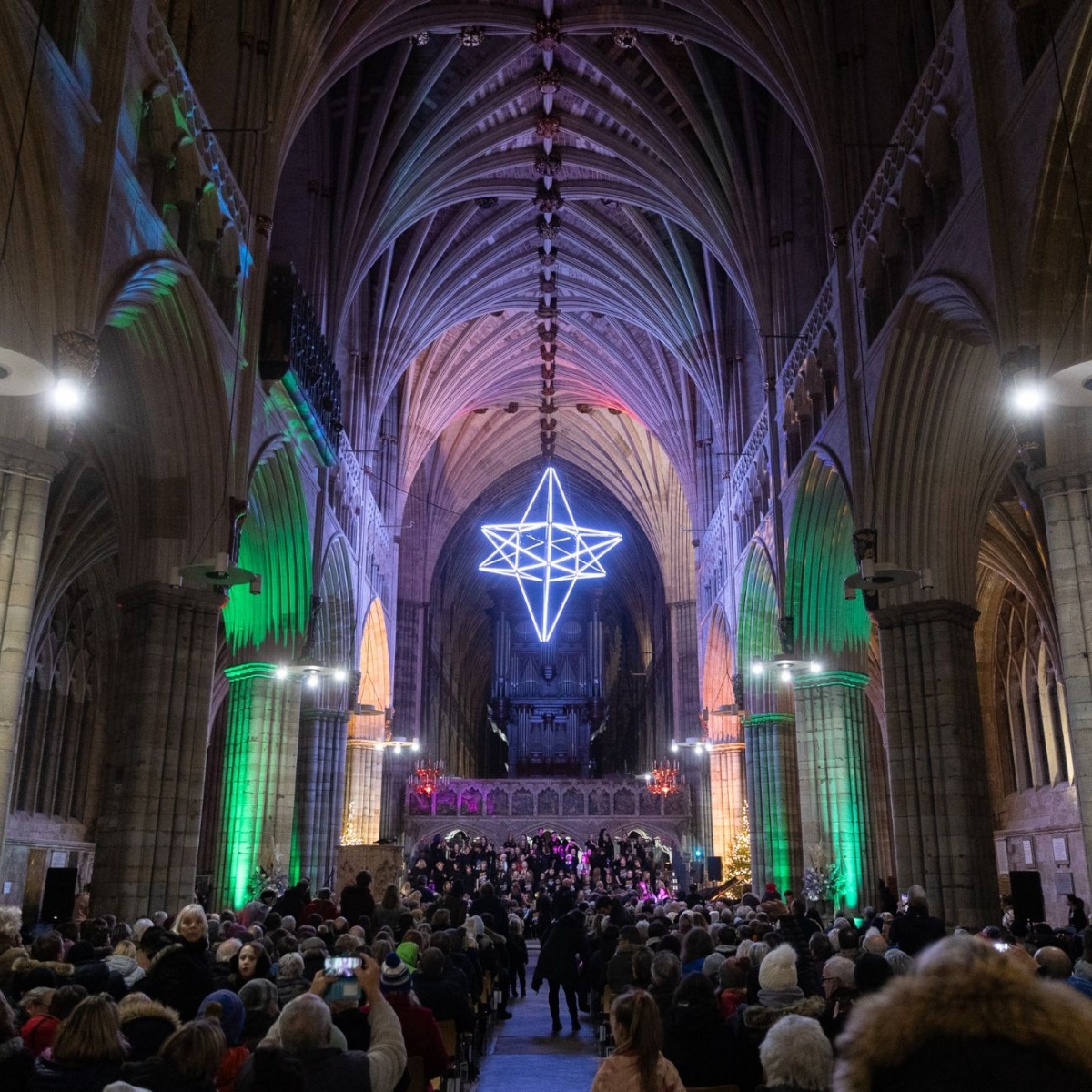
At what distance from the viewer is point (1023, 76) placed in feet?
34.0

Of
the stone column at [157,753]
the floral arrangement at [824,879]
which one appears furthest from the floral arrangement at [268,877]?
the floral arrangement at [824,879]

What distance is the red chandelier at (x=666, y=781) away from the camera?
35625mm

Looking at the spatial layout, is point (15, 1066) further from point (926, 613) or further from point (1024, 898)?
point (1024, 898)

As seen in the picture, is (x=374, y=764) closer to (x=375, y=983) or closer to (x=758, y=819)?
(x=758, y=819)

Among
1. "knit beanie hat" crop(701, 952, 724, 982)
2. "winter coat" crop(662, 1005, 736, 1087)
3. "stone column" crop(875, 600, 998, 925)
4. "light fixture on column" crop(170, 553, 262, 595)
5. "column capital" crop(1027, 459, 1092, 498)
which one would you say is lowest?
"winter coat" crop(662, 1005, 736, 1087)

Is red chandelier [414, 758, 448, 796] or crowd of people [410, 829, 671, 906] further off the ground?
red chandelier [414, 758, 448, 796]

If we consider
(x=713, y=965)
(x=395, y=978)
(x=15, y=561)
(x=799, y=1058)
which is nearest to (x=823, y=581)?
(x=713, y=965)

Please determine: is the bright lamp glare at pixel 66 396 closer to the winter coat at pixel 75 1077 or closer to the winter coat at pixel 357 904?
the winter coat at pixel 75 1077

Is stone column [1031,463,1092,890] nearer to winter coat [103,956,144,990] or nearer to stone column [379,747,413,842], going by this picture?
winter coat [103,956,144,990]

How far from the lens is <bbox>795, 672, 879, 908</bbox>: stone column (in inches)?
727

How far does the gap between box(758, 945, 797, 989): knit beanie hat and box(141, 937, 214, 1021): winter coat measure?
318 centimetres

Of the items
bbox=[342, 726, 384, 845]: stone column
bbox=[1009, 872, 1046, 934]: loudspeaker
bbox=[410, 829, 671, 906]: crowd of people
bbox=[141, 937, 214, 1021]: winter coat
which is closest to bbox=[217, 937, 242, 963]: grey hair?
bbox=[141, 937, 214, 1021]: winter coat

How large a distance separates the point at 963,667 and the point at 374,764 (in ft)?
65.5

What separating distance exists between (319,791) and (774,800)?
963cm
